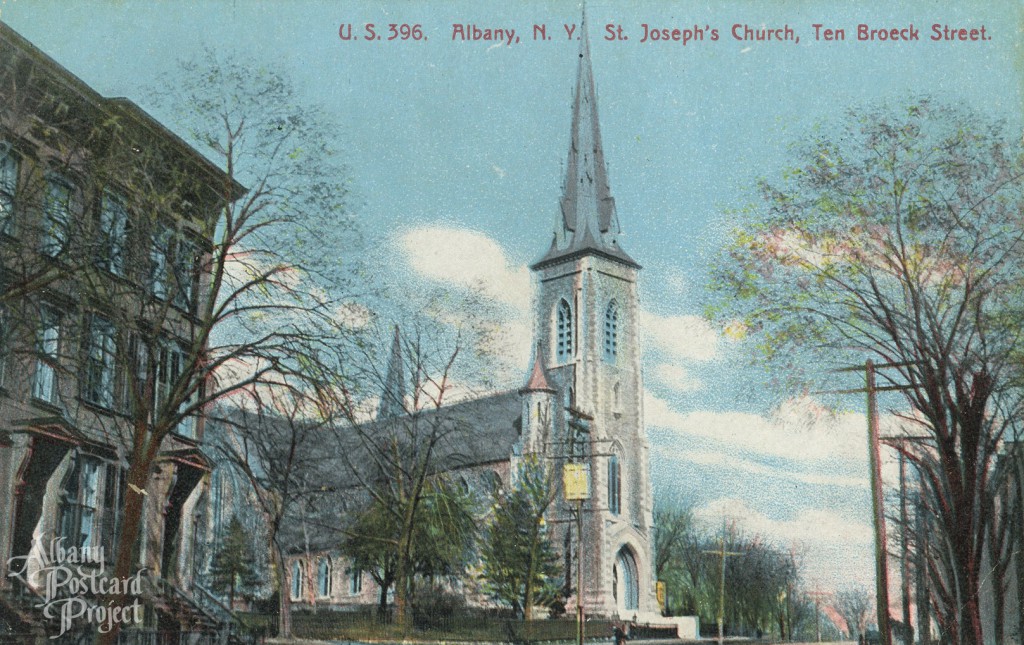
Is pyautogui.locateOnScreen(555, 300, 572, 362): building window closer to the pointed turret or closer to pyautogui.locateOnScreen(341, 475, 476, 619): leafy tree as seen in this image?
the pointed turret

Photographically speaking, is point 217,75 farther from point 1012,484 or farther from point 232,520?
point 1012,484

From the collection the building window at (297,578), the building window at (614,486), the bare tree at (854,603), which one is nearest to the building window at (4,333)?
the bare tree at (854,603)

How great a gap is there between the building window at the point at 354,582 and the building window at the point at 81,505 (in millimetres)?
7842

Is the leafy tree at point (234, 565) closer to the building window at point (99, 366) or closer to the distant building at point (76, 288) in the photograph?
the distant building at point (76, 288)

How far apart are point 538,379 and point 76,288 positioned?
27253 mm

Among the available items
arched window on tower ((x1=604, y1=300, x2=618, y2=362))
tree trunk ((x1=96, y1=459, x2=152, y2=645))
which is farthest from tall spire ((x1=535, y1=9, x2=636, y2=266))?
arched window on tower ((x1=604, y1=300, x2=618, y2=362))

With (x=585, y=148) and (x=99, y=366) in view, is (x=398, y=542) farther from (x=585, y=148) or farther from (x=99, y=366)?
(x=99, y=366)

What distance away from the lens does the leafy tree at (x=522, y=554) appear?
24.8 metres

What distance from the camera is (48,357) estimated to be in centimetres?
999

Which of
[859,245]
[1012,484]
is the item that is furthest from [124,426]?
[1012,484]

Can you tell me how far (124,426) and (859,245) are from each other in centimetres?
842

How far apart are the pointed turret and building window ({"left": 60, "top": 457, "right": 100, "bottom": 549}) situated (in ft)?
77.5

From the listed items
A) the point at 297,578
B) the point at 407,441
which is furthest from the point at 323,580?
the point at 407,441

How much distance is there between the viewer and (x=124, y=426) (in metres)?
12.5
